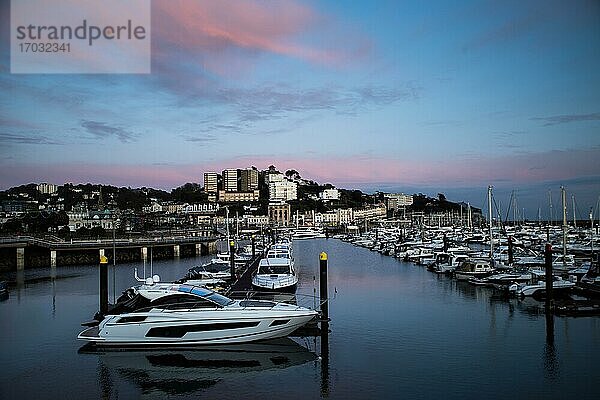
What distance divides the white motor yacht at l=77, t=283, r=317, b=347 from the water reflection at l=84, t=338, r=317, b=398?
29 centimetres

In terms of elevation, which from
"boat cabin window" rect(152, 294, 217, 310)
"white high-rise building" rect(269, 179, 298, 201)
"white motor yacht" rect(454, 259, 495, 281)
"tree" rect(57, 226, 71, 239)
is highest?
"white high-rise building" rect(269, 179, 298, 201)

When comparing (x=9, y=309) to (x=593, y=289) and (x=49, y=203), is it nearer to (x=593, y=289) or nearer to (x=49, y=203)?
(x=593, y=289)

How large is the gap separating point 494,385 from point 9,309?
20.4 m

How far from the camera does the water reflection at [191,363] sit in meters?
13.8

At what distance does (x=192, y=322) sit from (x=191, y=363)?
3.65ft

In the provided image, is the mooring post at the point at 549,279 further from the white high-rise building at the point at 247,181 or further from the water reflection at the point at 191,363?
the white high-rise building at the point at 247,181

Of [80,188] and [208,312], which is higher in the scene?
[80,188]

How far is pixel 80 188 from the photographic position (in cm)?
15800

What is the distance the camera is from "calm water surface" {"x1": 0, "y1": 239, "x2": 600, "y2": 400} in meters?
13.1

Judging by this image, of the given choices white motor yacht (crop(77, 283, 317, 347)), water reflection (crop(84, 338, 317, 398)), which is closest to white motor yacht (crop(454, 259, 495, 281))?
water reflection (crop(84, 338, 317, 398))

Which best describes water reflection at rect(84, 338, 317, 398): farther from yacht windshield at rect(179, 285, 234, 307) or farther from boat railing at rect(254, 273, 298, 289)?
boat railing at rect(254, 273, 298, 289)

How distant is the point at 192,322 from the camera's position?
15617 millimetres

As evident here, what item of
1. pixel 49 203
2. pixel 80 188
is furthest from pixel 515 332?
pixel 80 188

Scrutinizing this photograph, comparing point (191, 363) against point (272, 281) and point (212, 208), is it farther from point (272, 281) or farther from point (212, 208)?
point (212, 208)
